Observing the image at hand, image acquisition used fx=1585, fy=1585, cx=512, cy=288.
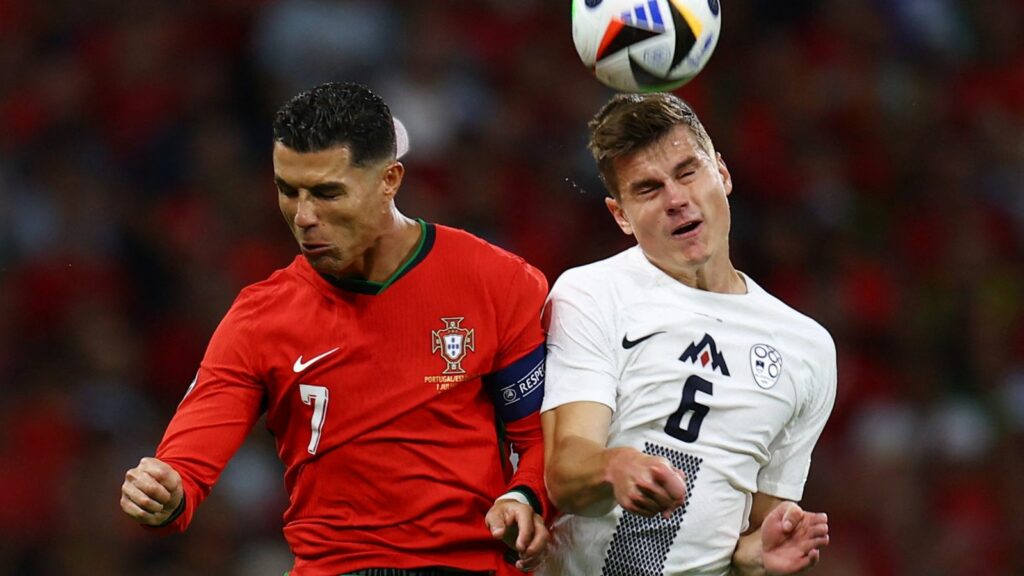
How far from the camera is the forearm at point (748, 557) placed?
394 cm

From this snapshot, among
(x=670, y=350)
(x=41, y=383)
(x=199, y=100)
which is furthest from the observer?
(x=199, y=100)

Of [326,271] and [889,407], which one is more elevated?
[326,271]

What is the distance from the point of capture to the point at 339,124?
12.7 feet

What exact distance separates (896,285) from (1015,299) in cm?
65

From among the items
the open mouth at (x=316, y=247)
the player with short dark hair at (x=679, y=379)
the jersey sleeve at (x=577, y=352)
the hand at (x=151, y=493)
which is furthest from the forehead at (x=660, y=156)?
the hand at (x=151, y=493)

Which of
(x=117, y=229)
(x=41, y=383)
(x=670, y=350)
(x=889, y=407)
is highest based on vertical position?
(x=670, y=350)

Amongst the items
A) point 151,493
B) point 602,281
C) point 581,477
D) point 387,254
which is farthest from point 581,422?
point 151,493

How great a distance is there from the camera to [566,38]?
9156mm

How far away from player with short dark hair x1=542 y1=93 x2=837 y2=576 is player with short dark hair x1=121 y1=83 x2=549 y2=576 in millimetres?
157

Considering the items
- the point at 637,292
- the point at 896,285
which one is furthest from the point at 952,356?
the point at 637,292

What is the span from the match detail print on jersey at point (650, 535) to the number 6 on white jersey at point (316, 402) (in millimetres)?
777

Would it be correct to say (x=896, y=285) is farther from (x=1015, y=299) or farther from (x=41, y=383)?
(x=41, y=383)

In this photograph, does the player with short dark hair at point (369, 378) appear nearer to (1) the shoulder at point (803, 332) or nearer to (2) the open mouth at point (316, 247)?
(2) the open mouth at point (316, 247)

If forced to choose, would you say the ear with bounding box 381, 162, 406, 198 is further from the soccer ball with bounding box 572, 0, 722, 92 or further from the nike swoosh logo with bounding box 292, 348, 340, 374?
the soccer ball with bounding box 572, 0, 722, 92
